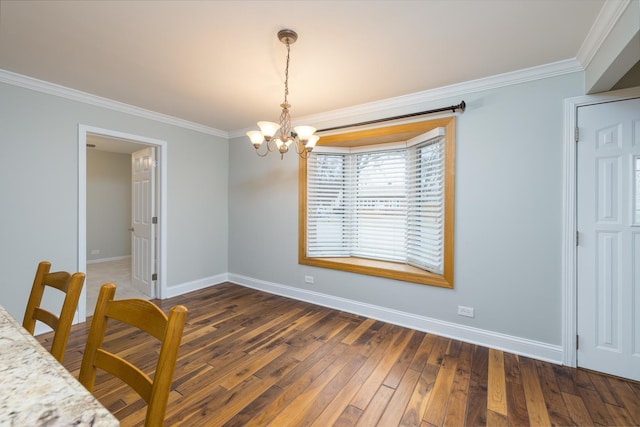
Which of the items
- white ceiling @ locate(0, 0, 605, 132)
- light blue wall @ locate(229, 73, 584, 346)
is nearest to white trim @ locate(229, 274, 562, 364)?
light blue wall @ locate(229, 73, 584, 346)

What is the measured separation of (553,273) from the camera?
230 cm

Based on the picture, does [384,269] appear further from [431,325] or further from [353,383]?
[353,383]

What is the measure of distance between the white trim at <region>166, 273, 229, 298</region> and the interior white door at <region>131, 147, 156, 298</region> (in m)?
0.25

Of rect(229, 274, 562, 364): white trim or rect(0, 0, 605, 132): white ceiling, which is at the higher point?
rect(0, 0, 605, 132): white ceiling

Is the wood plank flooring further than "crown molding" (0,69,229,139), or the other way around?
"crown molding" (0,69,229,139)

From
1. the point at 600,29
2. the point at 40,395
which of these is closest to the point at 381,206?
the point at 600,29

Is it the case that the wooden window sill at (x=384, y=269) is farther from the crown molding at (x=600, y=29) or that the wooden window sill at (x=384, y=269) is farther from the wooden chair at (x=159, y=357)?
the wooden chair at (x=159, y=357)

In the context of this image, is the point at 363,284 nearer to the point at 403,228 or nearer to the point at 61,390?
the point at 403,228

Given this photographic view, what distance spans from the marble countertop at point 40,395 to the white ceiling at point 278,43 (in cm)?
188

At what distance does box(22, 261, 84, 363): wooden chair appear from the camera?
1124 millimetres

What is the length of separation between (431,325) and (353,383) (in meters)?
1.21

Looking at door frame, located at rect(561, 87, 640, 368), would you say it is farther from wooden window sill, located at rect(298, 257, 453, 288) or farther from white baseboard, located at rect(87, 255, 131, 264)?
white baseboard, located at rect(87, 255, 131, 264)

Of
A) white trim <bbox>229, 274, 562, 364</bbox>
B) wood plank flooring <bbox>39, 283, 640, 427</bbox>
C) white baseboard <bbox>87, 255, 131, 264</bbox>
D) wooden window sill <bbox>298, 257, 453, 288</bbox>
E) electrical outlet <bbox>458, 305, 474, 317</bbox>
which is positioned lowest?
wood plank flooring <bbox>39, 283, 640, 427</bbox>

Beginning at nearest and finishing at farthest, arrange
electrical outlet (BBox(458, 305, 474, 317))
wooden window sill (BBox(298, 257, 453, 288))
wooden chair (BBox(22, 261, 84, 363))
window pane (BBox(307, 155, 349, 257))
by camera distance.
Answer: wooden chair (BBox(22, 261, 84, 363)) → electrical outlet (BBox(458, 305, 474, 317)) → wooden window sill (BBox(298, 257, 453, 288)) → window pane (BBox(307, 155, 349, 257))
